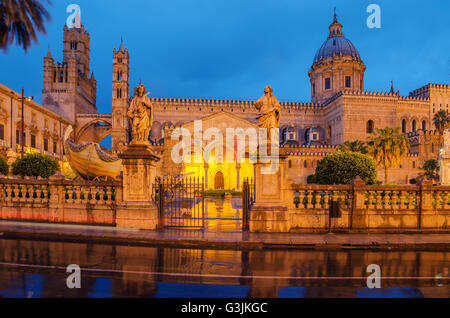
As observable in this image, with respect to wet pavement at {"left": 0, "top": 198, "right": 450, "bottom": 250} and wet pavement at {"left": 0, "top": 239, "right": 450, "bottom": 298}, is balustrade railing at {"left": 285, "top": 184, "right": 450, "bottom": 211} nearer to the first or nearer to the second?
wet pavement at {"left": 0, "top": 198, "right": 450, "bottom": 250}

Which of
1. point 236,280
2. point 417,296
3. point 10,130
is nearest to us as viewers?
point 417,296

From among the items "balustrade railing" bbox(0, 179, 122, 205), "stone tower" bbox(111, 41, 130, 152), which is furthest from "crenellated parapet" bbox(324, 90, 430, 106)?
"balustrade railing" bbox(0, 179, 122, 205)

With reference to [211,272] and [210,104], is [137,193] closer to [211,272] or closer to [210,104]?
[211,272]

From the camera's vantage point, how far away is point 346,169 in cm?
2142

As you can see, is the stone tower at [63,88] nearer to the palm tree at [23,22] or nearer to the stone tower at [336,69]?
the stone tower at [336,69]

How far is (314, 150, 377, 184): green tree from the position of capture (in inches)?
840

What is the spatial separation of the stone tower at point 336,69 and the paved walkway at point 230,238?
64688mm

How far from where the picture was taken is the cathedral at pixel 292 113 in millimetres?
52041

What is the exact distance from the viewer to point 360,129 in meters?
59.4

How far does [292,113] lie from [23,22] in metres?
63.7

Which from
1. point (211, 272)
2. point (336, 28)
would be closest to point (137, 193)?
point (211, 272)

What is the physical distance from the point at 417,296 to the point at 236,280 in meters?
2.90
